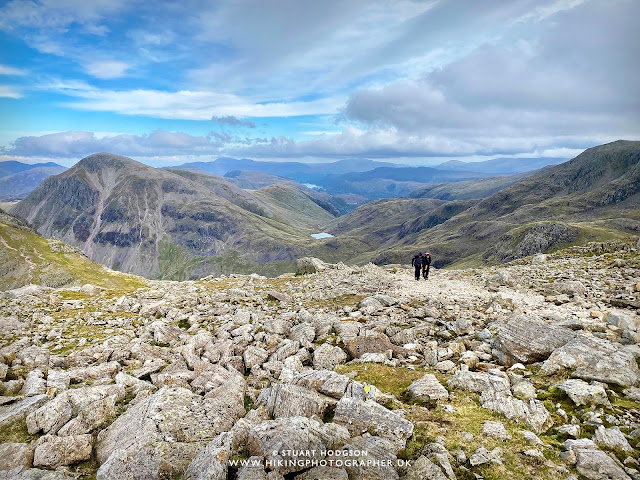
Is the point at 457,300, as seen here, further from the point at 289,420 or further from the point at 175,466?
the point at 175,466

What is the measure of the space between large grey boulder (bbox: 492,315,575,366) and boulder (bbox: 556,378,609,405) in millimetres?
2908

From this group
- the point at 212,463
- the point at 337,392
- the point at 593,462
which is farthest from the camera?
the point at 337,392

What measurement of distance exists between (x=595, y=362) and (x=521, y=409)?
15.9ft

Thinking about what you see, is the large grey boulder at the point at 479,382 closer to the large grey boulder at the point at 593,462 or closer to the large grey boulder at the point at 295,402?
the large grey boulder at the point at 593,462

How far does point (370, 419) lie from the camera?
998 centimetres

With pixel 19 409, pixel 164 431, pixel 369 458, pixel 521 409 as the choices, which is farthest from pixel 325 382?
pixel 19 409

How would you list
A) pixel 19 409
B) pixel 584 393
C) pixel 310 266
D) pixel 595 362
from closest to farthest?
pixel 584 393, pixel 19 409, pixel 595 362, pixel 310 266

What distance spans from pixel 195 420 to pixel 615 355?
626 inches

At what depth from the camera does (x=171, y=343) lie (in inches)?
790

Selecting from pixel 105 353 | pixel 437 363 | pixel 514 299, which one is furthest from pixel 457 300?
pixel 105 353

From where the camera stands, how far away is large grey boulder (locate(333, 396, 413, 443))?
9.42m

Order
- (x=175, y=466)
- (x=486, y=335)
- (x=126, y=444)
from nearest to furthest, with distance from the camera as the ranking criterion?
(x=175, y=466)
(x=126, y=444)
(x=486, y=335)

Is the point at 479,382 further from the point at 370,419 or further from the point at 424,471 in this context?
the point at 424,471

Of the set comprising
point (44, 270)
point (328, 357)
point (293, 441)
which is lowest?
point (44, 270)
